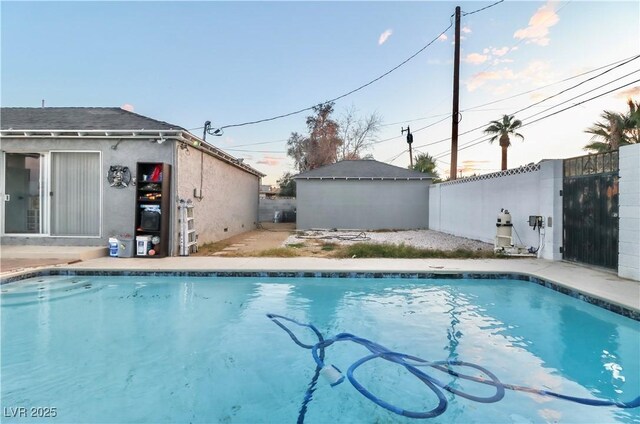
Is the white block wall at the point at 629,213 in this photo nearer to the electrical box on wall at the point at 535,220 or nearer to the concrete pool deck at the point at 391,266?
the concrete pool deck at the point at 391,266

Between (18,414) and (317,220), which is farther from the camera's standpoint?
(317,220)

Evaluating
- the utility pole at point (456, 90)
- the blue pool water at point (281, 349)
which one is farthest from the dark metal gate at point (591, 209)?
the utility pole at point (456, 90)

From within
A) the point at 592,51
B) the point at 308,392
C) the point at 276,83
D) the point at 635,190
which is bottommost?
the point at 308,392

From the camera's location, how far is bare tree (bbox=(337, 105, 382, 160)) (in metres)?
30.2

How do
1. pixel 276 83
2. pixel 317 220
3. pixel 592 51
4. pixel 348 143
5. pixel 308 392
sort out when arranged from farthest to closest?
pixel 348 143
pixel 317 220
pixel 276 83
pixel 592 51
pixel 308 392

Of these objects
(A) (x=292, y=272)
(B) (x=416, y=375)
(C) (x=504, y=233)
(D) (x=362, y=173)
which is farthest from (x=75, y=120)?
(D) (x=362, y=173)

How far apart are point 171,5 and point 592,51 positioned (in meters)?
12.9

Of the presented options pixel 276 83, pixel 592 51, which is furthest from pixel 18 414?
pixel 276 83

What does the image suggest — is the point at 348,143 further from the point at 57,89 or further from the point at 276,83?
the point at 57,89

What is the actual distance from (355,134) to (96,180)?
24.4 m

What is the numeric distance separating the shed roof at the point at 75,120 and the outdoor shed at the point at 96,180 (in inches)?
1.0

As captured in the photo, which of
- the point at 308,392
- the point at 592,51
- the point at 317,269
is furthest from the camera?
the point at 592,51

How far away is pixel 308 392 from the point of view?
2842mm

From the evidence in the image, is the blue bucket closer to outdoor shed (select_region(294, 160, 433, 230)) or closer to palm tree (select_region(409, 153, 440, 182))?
outdoor shed (select_region(294, 160, 433, 230))
